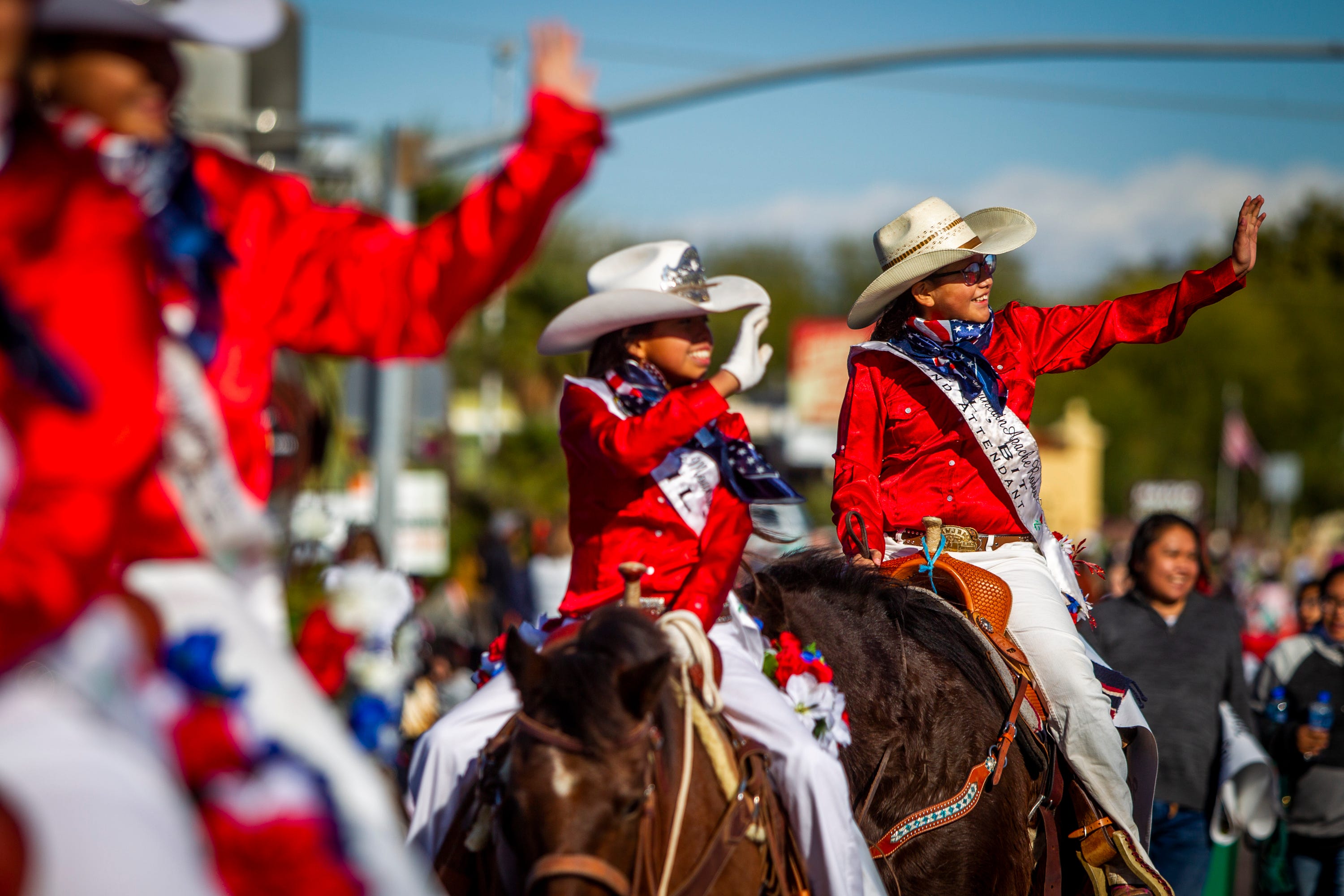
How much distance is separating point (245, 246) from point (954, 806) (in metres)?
3.29

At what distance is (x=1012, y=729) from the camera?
5.07 m

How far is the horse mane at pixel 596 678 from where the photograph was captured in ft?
10.8

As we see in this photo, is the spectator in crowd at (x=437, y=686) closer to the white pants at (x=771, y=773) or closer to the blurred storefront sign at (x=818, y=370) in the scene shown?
the white pants at (x=771, y=773)

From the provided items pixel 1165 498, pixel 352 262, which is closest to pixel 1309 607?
pixel 352 262

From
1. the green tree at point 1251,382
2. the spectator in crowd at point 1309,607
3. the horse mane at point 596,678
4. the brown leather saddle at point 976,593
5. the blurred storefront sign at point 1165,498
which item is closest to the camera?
the horse mane at point 596,678

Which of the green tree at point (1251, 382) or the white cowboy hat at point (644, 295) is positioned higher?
the white cowboy hat at point (644, 295)

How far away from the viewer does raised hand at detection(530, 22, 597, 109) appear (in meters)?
2.59

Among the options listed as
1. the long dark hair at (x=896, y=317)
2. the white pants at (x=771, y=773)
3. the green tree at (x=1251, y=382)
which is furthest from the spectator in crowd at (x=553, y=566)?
the green tree at (x=1251, y=382)

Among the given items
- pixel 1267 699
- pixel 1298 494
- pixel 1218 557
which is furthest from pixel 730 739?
pixel 1298 494

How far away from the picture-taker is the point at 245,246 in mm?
2557

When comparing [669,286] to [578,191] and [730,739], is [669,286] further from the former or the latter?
[578,191]

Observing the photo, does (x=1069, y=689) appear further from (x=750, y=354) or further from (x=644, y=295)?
(x=644, y=295)

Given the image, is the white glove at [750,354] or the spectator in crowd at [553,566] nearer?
the white glove at [750,354]

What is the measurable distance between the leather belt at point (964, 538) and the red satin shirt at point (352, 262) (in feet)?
10.8
